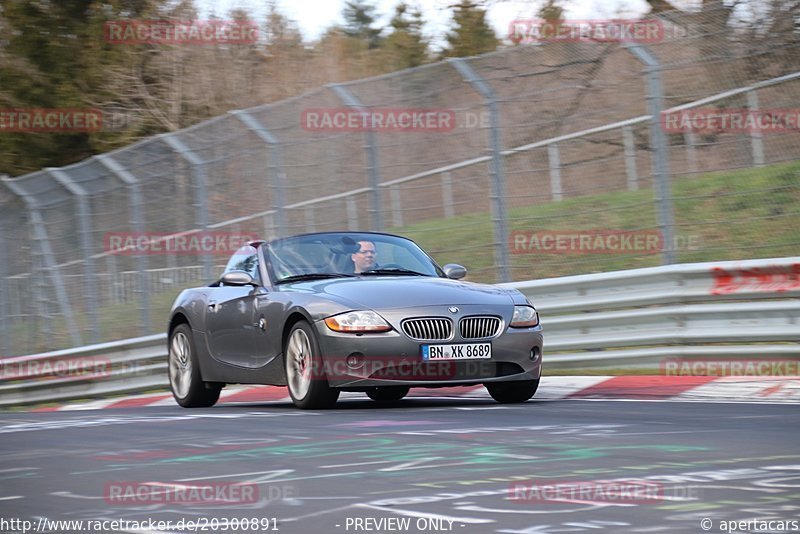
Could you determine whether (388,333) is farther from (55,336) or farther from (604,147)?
(55,336)

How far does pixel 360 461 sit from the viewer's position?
20.7 feet

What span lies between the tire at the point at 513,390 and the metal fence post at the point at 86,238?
925cm

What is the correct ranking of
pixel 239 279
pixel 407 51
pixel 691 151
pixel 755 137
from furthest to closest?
pixel 407 51, pixel 755 137, pixel 691 151, pixel 239 279

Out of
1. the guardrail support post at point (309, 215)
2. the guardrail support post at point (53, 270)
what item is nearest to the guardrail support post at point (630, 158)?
the guardrail support post at point (309, 215)

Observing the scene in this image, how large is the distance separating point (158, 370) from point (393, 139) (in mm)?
4187

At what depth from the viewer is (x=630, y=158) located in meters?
12.6

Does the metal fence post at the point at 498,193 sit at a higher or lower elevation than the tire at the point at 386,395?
higher

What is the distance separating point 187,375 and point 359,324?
2.99 m

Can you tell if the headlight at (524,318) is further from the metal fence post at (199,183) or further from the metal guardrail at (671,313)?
the metal fence post at (199,183)

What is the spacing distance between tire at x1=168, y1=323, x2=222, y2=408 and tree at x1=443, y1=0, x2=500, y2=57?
12.4 metres

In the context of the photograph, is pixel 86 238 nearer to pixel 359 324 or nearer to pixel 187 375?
pixel 187 375

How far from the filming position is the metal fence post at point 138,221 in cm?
1742

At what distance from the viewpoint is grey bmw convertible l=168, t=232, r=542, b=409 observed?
366 inches

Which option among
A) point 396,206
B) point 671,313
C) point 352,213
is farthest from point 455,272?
point 352,213
